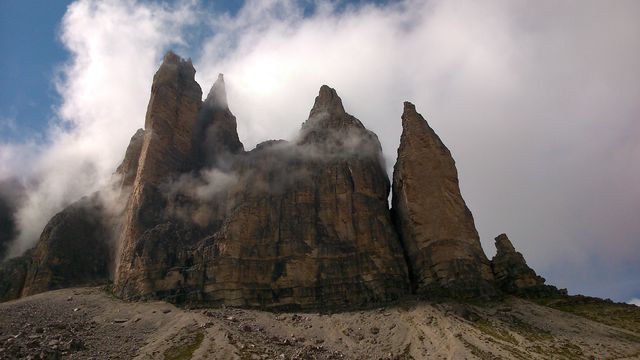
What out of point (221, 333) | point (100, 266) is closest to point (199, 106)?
point (100, 266)

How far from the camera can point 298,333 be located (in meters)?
68.2

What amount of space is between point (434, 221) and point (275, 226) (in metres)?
28.4

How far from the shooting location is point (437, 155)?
9194 cm

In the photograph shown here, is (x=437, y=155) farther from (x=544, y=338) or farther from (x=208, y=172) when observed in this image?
(x=208, y=172)

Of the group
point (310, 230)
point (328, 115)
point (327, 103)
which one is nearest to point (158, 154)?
point (310, 230)

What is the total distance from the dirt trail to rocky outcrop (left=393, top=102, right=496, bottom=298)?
6.29 m

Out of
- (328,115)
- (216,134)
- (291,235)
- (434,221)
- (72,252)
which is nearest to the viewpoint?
(434,221)

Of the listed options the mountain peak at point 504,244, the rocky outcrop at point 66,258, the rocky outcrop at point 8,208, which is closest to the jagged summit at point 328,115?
the mountain peak at point 504,244

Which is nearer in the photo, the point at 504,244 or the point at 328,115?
the point at 504,244

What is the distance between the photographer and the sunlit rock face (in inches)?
3169

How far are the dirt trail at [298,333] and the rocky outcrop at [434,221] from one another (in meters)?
6.29

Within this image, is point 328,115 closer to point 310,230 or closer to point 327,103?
point 327,103

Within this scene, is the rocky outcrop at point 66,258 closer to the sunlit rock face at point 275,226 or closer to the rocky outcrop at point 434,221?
the sunlit rock face at point 275,226

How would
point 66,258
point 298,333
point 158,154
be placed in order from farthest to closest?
point 158,154 → point 66,258 → point 298,333
